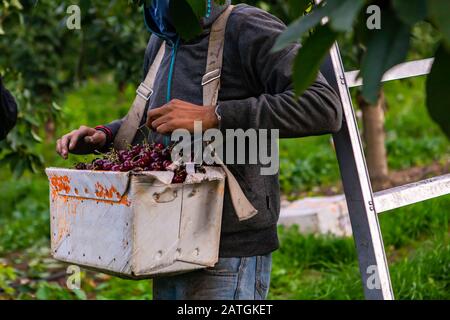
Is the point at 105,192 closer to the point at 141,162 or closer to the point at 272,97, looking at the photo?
the point at 141,162

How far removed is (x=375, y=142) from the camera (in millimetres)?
6270

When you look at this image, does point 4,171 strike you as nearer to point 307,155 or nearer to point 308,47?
point 307,155

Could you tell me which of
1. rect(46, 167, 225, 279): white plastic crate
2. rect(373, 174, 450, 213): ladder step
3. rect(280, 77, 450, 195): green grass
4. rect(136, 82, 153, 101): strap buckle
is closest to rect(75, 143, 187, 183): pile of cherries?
rect(46, 167, 225, 279): white plastic crate

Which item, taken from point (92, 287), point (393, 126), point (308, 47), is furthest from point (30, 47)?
point (308, 47)

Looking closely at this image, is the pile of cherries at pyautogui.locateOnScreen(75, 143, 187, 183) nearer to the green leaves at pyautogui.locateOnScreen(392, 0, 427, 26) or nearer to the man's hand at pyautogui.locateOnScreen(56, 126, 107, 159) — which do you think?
the man's hand at pyautogui.locateOnScreen(56, 126, 107, 159)

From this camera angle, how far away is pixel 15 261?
565 cm

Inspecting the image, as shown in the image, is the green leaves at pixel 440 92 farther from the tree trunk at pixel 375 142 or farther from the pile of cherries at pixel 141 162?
the tree trunk at pixel 375 142

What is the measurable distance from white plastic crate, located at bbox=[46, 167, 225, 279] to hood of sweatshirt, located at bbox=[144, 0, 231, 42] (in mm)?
403

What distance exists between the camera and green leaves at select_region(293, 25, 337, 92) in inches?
39.4

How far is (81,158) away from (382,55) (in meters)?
2.15

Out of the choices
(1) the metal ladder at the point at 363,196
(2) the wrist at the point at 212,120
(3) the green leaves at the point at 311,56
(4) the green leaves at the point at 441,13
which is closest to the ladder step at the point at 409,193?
(1) the metal ladder at the point at 363,196

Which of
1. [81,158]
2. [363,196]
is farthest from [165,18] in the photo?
[81,158]

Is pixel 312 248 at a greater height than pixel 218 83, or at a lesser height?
greater
